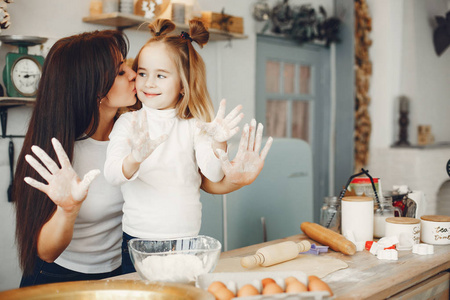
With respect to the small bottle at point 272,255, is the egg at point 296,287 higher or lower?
higher

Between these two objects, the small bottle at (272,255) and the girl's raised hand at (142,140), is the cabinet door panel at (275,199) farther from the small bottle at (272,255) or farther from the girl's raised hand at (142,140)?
the girl's raised hand at (142,140)

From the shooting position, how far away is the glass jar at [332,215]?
6.60 ft

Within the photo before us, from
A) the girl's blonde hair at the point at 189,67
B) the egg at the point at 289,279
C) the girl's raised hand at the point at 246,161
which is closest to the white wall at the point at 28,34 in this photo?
the girl's blonde hair at the point at 189,67

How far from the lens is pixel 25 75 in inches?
99.8

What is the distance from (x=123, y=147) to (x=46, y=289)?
61 centimetres

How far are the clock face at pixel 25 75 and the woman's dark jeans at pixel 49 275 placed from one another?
107 cm

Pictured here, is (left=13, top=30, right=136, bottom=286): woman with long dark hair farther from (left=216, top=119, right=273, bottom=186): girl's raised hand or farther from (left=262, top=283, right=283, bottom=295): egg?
(left=262, top=283, right=283, bottom=295): egg

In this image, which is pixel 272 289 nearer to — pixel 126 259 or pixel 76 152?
pixel 126 259

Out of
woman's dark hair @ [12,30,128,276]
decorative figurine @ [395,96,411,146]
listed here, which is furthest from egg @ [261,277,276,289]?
decorative figurine @ [395,96,411,146]

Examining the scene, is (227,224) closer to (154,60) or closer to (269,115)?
(154,60)

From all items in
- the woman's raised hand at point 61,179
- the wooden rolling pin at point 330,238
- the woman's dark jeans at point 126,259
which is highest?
the woman's raised hand at point 61,179

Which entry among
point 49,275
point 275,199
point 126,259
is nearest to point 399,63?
point 275,199

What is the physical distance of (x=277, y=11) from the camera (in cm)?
412

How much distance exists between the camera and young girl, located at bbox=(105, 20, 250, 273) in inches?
65.7
